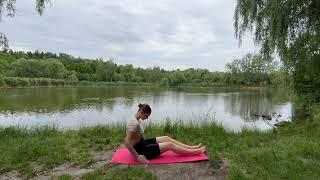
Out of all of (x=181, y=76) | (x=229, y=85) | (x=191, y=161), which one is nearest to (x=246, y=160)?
(x=191, y=161)

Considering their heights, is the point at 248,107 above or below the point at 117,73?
below

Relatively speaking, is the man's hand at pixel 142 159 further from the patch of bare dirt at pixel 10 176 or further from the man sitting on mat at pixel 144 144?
the patch of bare dirt at pixel 10 176

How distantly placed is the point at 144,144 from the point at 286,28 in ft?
14.8

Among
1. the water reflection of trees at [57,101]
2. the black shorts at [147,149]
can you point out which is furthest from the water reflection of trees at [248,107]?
the black shorts at [147,149]

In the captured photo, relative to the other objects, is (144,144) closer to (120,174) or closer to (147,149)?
(147,149)

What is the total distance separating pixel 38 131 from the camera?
359 inches

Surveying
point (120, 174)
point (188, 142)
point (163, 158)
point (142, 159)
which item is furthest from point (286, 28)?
point (120, 174)

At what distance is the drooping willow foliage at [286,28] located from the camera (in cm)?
795

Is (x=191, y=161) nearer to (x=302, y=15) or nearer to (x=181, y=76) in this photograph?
(x=302, y=15)

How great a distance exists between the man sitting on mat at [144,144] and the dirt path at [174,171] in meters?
0.34

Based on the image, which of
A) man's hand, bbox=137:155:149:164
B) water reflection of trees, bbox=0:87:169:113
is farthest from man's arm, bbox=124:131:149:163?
water reflection of trees, bbox=0:87:169:113

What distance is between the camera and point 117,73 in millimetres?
105938

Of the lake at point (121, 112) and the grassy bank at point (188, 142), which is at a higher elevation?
the grassy bank at point (188, 142)

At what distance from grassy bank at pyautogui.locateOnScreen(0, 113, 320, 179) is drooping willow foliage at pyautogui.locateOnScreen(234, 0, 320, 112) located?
2.10 metres
